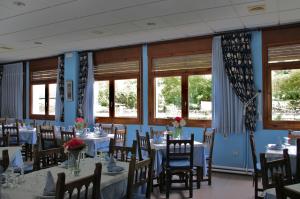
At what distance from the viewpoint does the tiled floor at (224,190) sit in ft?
14.4

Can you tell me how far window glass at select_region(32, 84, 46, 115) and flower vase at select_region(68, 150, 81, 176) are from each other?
7004 millimetres

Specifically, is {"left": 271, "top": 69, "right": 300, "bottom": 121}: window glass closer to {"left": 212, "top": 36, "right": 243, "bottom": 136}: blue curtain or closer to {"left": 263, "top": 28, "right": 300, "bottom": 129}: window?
{"left": 263, "top": 28, "right": 300, "bottom": 129}: window

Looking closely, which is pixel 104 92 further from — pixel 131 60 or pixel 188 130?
pixel 188 130

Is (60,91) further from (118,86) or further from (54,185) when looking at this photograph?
(54,185)

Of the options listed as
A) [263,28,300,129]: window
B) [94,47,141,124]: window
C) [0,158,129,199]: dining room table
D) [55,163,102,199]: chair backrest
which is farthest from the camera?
[94,47,141,124]: window

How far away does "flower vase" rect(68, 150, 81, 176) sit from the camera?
2.67m

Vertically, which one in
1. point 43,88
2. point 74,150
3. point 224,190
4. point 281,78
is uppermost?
point 43,88

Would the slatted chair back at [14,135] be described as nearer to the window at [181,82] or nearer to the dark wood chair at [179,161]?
the window at [181,82]

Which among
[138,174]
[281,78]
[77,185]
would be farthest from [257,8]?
[77,185]

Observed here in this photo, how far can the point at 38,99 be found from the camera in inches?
374

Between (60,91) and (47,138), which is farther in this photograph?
(60,91)

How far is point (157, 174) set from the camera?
4668mm

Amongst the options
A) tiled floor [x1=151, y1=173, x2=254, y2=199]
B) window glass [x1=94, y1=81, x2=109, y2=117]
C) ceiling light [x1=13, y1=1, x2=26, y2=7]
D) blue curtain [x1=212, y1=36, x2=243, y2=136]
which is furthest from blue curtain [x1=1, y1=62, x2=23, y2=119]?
tiled floor [x1=151, y1=173, x2=254, y2=199]

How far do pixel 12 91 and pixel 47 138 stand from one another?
16.9 feet
